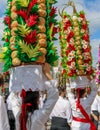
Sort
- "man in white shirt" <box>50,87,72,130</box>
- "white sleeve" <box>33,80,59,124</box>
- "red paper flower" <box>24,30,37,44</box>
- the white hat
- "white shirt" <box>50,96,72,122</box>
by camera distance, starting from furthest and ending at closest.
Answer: "white shirt" <box>50,96,72,122</box> → "man in white shirt" <box>50,87,72,130</box> → the white hat → "red paper flower" <box>24,30,37,44</box> → "white sleeve" <box>33,80,59,124</box>

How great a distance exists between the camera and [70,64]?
8133 millimetres

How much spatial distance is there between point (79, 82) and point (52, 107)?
3.02 metres

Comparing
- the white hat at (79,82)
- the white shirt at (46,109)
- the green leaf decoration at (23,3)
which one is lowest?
the white shirt at (46,109)

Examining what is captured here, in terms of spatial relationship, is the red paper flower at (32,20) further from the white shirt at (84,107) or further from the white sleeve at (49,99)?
the white shirt at (84,107)

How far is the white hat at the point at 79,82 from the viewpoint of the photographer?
25.6 ft

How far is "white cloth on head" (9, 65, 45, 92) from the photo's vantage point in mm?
5160

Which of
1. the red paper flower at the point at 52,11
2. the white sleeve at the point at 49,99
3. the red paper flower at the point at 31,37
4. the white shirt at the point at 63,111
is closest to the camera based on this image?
the white sleeve at the point at 49,99

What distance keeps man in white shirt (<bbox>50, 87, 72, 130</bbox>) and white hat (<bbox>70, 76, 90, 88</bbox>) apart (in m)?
1.02

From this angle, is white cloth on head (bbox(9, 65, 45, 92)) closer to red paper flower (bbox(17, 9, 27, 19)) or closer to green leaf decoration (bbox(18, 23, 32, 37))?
green leaf decoration (bbox(18, 23, 32, 37))

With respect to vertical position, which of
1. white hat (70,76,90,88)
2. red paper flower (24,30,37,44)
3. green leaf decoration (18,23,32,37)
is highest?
green leaf decoration (18,23,32,37)

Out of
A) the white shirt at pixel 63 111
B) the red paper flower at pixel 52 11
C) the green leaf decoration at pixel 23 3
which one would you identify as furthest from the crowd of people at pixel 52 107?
the green leaf decoration at pixel 23 3

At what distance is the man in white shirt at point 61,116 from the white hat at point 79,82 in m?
1.02

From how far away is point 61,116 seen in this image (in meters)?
9.09

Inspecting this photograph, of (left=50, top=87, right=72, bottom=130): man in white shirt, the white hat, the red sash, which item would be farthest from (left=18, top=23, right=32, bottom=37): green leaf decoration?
(left=50, top=87, right=72, bottom=130): man in white shirt
